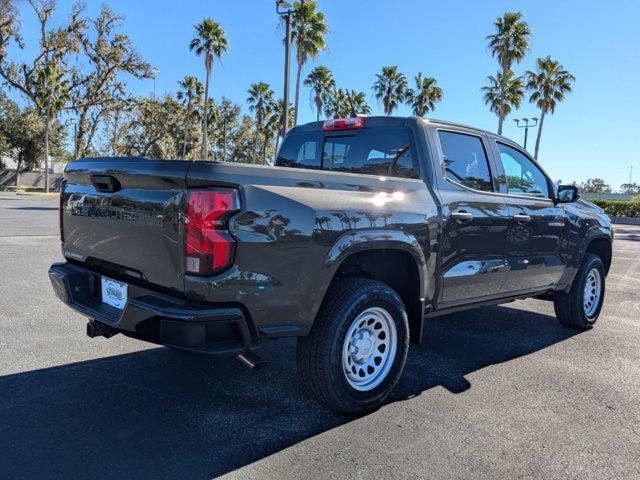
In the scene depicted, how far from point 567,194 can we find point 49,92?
129 ft

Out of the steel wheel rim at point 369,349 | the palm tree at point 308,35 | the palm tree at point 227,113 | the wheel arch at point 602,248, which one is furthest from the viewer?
the palm tree at point 227,113

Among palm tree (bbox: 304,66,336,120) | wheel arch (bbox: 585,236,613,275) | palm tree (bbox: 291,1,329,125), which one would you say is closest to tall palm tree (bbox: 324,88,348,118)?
palm tree (bbox: 304,66,336,120)

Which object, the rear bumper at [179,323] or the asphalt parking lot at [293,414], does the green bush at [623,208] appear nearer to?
the asphalt parking lot at [293,414]

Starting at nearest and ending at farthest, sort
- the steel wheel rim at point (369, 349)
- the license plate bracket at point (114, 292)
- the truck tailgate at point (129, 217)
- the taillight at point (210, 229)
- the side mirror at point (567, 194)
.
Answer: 1. the taillight at point (210, 229)
2. the truck tailgate at point (129, 217)
3. the license plate bracket at point (114, 292)
4. the steel wheel rim at point (369, 349)
5. the side mirror at point (567, 194)

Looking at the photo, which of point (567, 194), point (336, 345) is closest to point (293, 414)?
point (336, 345)

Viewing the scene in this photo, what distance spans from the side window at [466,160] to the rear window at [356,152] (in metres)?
0.35

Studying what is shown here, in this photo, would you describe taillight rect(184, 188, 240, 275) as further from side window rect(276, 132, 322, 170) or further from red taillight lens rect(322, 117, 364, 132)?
side window rect(276, 132, 322, 170)

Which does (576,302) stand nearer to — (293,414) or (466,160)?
(466,160)

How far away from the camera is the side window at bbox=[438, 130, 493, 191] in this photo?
161 inches

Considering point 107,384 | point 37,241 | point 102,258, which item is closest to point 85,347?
point 107,384

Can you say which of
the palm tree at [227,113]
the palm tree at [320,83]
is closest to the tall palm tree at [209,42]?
the palm tree at [320,83]

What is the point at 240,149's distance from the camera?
2781 inches

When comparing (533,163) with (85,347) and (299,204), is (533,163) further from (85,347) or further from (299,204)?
(85,347)

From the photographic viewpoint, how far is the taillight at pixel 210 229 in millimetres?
2625
